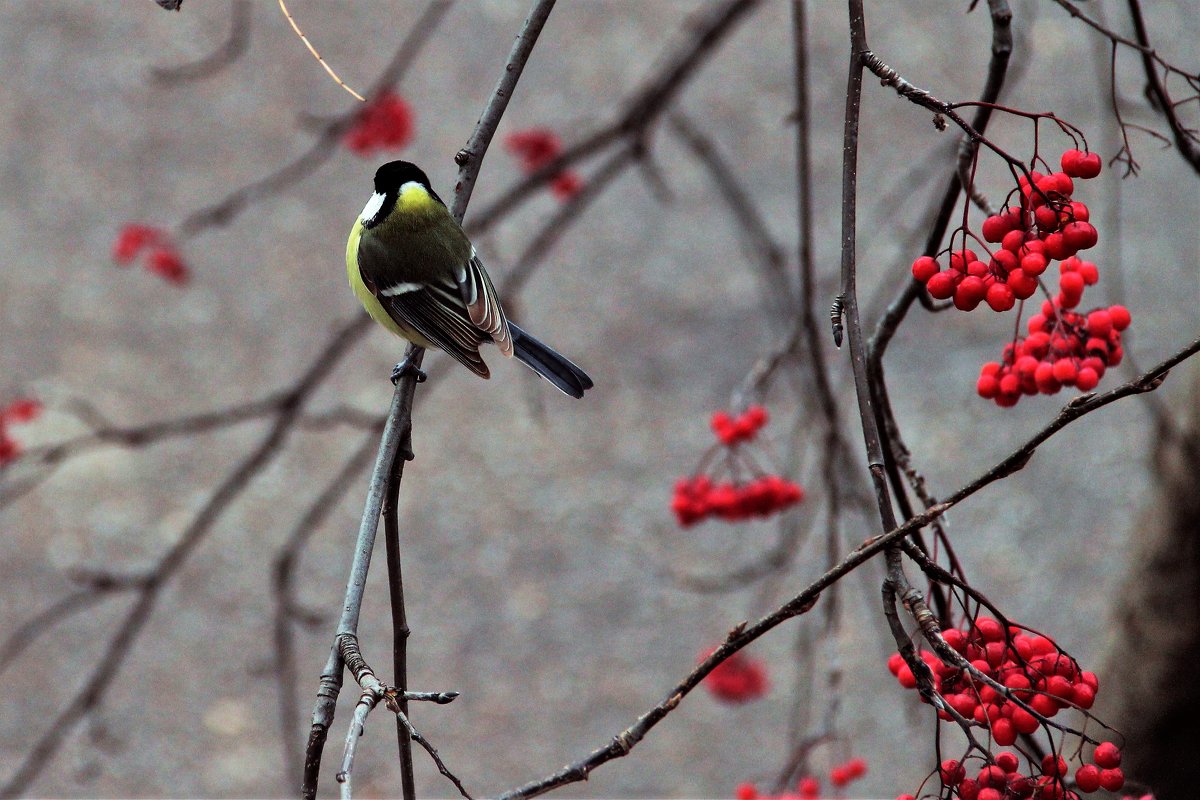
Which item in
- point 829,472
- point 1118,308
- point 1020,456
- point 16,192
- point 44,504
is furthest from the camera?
point 16,192

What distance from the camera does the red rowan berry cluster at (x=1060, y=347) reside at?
1.51 m

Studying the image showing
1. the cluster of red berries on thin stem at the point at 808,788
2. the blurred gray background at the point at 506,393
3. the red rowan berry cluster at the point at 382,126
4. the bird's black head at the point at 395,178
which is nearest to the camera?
the cluster of red berries on thin stem at the point at 808,788

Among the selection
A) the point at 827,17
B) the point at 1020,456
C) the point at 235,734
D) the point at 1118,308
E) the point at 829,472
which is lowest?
the point at 1020,456

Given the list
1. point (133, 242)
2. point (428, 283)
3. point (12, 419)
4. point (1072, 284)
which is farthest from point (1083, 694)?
point (133, 242)

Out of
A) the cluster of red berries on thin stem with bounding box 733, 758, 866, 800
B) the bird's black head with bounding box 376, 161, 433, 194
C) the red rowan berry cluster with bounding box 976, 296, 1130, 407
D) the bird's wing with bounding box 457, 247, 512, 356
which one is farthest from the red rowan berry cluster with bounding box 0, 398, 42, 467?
the red rowan berry cluster with bounding box 976, 296, 1130, 407

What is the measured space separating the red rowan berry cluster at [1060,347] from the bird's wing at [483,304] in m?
0.98

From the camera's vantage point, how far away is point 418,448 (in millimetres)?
5449

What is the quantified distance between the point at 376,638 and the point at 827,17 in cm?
429

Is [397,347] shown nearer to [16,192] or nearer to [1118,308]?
[16,192]

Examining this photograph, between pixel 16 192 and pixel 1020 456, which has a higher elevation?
pixel 16 192

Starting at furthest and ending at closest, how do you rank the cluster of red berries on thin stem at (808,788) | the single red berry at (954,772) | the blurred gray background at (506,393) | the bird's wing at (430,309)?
the blurred gray background at (506,393) → the bird's wing at (430,309) → the cluster of red berries on thin stem at (808,788) → the single red berry at (954,772)

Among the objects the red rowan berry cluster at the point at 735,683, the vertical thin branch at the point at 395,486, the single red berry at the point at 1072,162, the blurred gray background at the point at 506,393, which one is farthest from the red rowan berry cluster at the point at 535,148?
the single red berry at the point at 1072,162

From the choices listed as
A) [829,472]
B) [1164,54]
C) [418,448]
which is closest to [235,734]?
[418,448]

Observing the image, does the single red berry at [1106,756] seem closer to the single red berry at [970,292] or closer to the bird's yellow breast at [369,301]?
the single red berry at [970,292]
